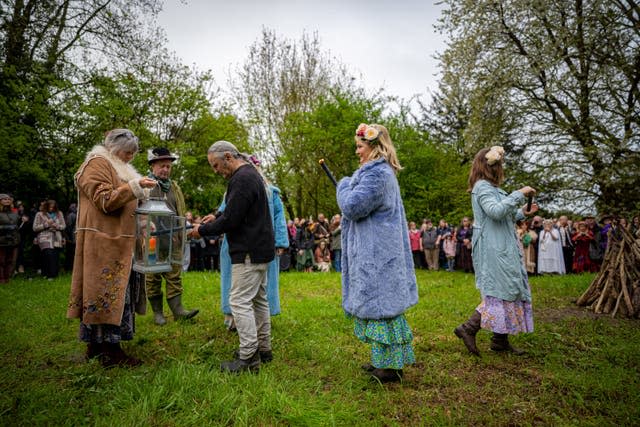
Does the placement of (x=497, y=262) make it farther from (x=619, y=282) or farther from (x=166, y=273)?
(x=166, y=273)

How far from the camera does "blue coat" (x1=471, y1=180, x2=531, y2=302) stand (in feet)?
13.9

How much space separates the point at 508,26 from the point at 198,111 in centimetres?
A: 1198

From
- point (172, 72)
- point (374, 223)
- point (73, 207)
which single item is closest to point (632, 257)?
point (374, 223)

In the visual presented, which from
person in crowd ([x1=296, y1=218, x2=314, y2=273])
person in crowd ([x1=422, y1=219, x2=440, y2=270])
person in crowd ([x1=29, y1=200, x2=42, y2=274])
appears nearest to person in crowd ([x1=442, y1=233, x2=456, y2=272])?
person in crowd ([x1=422, y1=219, x2=440, y2=270])

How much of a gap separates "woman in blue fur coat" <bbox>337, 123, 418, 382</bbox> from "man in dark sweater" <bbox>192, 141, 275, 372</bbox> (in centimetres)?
86

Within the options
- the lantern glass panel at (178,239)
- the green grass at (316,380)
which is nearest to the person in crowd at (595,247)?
the green grass at (316,380)

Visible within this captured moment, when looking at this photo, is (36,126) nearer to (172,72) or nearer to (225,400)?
(172,72)

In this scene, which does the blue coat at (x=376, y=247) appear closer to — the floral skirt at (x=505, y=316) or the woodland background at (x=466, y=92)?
the floral skirt at (x=505, y=316)

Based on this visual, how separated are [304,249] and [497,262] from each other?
1041 cm

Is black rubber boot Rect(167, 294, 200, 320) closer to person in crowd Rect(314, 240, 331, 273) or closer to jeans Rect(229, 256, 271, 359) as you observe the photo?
jeans Rect(229, 256, 271, 359)

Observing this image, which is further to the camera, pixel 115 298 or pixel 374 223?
pixel 115 298

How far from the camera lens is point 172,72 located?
17.1 meters

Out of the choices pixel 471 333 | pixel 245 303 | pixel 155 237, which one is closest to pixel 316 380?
pixel 245 303

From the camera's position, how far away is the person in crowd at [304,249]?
47.0ft
